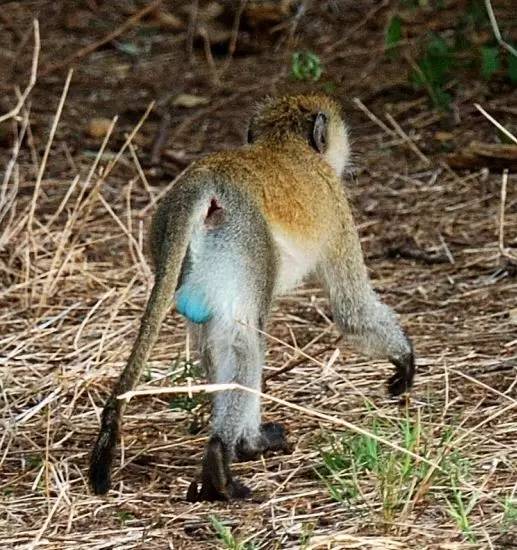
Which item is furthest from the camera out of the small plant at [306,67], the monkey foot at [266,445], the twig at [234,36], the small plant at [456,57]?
the twig at [234,36]

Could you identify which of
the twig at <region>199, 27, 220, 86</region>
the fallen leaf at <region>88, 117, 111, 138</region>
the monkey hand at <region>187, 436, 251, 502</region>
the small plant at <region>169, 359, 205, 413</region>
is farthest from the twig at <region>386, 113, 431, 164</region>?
the monkey hand at <region>187, 436, 251, 502</region>

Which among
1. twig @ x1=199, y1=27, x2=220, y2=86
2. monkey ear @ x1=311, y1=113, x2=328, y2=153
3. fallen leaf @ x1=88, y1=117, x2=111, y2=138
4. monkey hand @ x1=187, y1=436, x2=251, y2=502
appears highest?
monkey ear @ x1=311, y1=113, x2=328, y2=153

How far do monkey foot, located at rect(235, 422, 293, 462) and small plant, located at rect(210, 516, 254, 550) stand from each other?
0.71 m

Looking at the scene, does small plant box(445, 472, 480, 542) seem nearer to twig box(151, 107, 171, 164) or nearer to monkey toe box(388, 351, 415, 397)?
monkey toe box(388, 351, 415, 397)

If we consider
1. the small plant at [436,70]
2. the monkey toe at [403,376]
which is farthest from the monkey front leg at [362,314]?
the small plant at [436,70]

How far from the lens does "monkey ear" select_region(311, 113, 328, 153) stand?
19.1 feet

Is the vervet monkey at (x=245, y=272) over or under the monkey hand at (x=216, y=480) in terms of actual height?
over

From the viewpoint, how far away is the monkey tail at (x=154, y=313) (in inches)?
176

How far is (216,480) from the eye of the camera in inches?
186

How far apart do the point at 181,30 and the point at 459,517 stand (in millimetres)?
8972

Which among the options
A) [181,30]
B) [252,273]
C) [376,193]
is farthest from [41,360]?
[181,30]

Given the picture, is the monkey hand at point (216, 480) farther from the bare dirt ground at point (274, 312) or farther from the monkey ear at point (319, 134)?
the monkey ear at point (319, 134)

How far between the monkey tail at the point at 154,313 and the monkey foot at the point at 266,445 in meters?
0.74

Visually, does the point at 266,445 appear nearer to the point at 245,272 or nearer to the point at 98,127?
the point at 245,272
